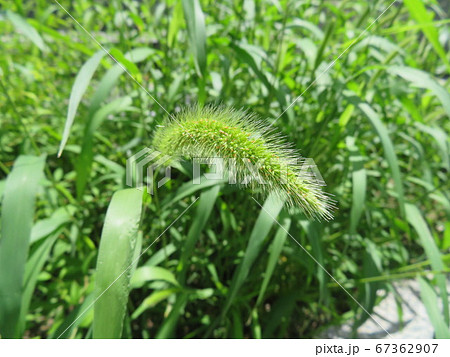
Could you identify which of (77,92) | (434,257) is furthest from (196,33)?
(434,257)

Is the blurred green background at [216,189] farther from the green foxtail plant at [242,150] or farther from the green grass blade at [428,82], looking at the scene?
the green foxtail plant at [242,150]

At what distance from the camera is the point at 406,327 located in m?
1.45

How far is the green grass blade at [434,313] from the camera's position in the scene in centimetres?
91

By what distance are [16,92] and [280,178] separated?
4.81 ft

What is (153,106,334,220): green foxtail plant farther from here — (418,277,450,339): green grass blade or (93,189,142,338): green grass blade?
(418,277,450,339): green grass blade

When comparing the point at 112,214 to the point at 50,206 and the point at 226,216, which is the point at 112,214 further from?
the point at 50,206

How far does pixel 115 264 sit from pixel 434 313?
94cm

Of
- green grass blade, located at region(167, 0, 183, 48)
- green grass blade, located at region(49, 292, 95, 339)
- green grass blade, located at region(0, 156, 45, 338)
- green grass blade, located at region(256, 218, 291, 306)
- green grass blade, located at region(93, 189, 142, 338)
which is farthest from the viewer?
green grass blade, located at region(167, 0, 183, 48)

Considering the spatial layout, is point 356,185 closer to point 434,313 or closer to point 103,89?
point 434,313

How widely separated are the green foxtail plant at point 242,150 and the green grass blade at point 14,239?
0.38m

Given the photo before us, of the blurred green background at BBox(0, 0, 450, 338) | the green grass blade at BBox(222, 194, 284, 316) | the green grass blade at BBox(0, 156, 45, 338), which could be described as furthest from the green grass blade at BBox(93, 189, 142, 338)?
the green grass blade at BBox(222, 194, 284, 316)

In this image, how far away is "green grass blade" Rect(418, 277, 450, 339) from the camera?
35.8 inches

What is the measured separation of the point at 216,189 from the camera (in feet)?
3.13

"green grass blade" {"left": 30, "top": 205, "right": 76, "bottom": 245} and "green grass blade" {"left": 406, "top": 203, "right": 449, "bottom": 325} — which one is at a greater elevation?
"green grass blade" {"left": 30, "top": 205, "right": 76, "bottom": 245}
